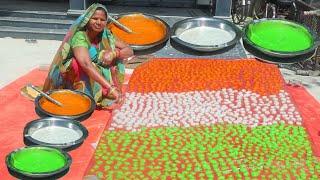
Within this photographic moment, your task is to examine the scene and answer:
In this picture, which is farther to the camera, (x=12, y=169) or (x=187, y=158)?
Result: (x=187, y=158)

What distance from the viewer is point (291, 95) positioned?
23.8 feet

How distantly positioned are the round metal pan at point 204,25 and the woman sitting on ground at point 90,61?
5.91 ft

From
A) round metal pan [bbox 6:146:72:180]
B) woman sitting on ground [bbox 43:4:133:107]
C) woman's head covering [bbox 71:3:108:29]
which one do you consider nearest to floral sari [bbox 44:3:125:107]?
woman sitting on ground [bbox 43:4:133:107]

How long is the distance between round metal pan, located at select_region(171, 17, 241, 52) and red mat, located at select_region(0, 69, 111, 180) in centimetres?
174

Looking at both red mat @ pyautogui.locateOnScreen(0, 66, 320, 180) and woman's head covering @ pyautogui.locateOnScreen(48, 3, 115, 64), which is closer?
red mat @ pyautogui.locateOnScreen(0, 66, 320, 180)


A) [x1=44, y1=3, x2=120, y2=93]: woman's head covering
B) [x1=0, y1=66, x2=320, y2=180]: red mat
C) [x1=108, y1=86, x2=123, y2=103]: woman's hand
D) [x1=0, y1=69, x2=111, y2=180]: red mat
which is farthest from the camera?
[x1=44, y1=3, x2=120, y2=93]: woman's head covering

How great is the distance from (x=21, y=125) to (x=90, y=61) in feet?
3.60

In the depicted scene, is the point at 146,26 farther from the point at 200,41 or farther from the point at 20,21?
the point at 20,21

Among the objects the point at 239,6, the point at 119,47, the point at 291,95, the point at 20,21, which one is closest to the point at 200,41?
the point at 119,47

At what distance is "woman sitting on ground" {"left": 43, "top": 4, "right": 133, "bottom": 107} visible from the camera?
5773mm

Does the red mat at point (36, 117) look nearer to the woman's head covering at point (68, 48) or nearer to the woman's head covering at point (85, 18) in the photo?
the woman's head covering at point (68, 48)

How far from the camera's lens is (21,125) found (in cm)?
580

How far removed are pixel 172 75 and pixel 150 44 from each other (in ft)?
14.1

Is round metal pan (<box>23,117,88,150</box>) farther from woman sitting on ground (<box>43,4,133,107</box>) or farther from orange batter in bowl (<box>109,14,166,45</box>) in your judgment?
orange batter in bowl (<box>109,14,166,45</box>)
